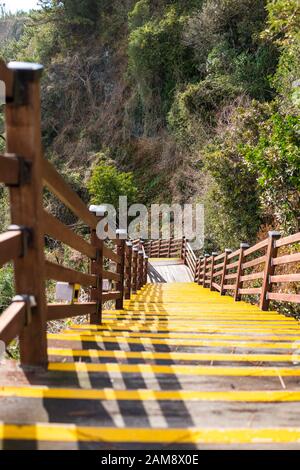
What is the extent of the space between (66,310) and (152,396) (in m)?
1.05

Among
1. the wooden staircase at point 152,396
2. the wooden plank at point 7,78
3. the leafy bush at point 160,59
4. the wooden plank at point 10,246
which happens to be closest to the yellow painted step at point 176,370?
the wooden staircase at point 152,396

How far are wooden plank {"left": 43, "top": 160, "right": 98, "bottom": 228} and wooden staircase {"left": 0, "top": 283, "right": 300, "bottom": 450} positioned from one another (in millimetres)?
815

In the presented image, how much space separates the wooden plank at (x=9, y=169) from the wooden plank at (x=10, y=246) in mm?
205

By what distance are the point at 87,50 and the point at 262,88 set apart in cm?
1404

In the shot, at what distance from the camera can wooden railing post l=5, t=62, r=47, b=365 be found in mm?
1518

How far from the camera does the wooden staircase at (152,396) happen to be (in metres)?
1.24

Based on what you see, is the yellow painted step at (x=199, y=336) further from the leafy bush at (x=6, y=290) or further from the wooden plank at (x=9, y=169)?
the leafy bush at (x=6, y=290)

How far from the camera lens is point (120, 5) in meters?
22.6

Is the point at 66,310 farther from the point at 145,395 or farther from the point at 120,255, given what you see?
the point at 120,255

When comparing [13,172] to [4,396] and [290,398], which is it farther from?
[290,398]

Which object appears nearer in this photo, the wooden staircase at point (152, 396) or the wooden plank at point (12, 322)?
the wooden staircase at point (152, 396)

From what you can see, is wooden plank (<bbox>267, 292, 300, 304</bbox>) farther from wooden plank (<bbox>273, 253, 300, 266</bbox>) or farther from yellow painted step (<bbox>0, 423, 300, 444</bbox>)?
yellow painted step (<bbox>0, 423, 300, 444</bbox>)

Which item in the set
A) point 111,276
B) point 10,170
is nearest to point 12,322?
point 10,170

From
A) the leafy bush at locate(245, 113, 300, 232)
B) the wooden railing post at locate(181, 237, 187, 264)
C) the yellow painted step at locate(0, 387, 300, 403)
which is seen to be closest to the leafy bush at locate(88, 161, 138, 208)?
the wooden railing post at locate(181, 237, 187, 264)
